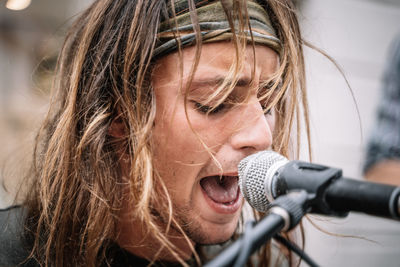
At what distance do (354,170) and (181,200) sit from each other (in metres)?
3.54

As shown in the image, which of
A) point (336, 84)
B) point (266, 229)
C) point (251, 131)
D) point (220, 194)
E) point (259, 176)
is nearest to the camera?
point (266, 229)

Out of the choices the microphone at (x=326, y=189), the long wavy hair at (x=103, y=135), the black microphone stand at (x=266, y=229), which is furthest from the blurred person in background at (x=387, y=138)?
the black microphone stand at (x=266, y=229)

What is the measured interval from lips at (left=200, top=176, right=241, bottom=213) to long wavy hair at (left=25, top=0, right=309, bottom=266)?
19 centimetres

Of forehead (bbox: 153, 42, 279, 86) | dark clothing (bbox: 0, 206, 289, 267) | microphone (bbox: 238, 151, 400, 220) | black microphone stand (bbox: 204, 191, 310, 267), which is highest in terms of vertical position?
forehead (bbox: 153, 42, 279, 86)

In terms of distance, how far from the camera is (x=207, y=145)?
1.56 meters

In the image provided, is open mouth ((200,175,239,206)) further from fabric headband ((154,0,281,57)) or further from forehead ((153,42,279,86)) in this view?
fabric headband ((154,0,281,57))

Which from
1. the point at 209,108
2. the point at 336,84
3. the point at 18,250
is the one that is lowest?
the point at 18,250

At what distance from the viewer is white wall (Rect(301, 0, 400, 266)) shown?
441cm

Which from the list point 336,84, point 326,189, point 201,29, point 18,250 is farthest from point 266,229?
point 336,84

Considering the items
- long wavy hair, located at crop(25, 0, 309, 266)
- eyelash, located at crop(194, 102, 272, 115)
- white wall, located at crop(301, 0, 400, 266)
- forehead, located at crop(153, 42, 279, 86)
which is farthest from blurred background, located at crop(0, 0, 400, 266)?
eyelash, located at crop(194, 102, 272, 115)

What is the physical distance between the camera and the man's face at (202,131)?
1547 millimetres

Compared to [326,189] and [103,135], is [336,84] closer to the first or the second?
[103,135]

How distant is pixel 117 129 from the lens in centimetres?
171

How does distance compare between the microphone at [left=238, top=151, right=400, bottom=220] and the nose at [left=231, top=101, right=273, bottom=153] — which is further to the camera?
the nose at [left=231, top=101, right=273, bottom=153]
